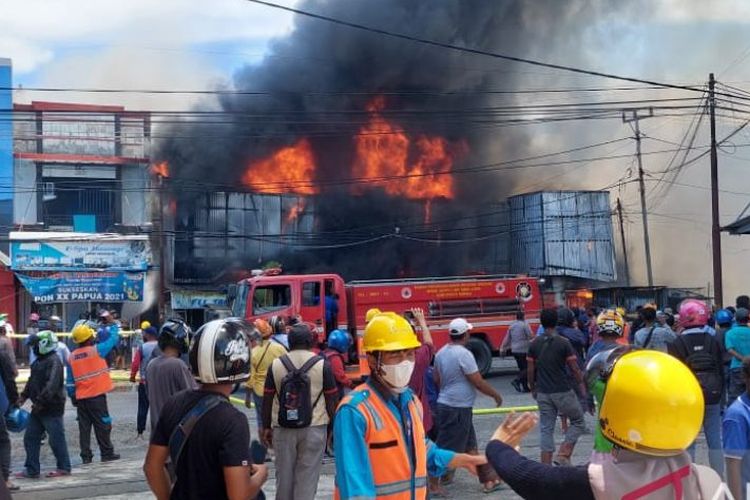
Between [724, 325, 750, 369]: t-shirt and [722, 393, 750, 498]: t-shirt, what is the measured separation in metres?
5.08

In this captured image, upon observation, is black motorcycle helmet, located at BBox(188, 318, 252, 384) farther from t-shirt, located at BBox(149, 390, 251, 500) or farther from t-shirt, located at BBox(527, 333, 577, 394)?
t-shirt, located at BBox(527, 333, 577, 394)

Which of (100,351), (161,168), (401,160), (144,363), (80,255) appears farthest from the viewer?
(401,160)

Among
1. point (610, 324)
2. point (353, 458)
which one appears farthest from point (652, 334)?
point (353, 458)

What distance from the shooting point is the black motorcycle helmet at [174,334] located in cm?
649

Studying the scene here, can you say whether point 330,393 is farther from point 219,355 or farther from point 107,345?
point 107,345

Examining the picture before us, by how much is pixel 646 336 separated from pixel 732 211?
3459 cm

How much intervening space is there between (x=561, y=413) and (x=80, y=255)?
22.2 metres

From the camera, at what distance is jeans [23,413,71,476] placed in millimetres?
9086

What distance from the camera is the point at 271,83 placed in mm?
34312

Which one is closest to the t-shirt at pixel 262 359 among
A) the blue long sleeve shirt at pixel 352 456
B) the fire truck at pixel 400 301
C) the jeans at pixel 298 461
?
the jeans at pixel 298 461

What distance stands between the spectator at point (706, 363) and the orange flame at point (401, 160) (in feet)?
91.9

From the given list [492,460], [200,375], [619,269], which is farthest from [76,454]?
[619,269]

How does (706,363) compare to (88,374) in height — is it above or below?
above

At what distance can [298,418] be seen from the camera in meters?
6.12
